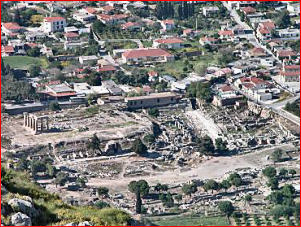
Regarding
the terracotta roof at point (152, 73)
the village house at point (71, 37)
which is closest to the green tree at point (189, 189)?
the terracotta roof at point (152, 73)

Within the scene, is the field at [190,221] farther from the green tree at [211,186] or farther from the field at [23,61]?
the field at [23,61]

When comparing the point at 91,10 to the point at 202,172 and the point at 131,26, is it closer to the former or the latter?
the point at 131,26

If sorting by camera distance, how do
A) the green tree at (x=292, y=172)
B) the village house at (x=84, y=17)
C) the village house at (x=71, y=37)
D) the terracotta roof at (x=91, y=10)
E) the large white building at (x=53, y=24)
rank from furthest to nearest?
the terracotta roof at (x=91, y=10), the village house at (x=84, y=17), the large white building at (x=53, y=24), the village house at (x=71, y=37), the green tree at (x=292, y=172)

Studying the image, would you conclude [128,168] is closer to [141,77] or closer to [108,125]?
[108,125]

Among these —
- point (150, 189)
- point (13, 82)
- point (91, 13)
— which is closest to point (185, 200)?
point (150, 189)

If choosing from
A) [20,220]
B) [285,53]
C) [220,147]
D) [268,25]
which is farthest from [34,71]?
[20,220]
